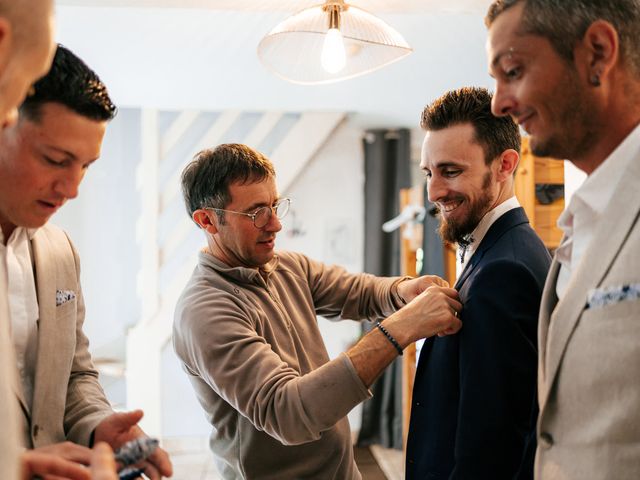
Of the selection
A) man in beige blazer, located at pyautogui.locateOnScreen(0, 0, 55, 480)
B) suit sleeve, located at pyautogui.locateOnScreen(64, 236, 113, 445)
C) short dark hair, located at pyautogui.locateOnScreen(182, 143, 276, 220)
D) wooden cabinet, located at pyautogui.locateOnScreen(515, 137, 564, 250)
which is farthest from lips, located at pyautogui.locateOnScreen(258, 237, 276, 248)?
wooden cabinet, located at pyautogui.locateOnScreen(515, 137, 564, 250)

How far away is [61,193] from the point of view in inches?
52.1

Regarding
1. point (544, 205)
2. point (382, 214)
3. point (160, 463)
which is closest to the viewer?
point (160, 463)

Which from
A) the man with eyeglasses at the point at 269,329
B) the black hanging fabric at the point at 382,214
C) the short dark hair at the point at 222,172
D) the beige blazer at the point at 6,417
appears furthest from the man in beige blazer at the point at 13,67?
the black hanging fabric at the point at 382,214

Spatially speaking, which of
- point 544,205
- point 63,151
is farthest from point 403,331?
point 544,205

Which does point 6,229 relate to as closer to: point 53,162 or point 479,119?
point 53,162

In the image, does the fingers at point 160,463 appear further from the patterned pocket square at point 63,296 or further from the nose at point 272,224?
the nose at point 272,224

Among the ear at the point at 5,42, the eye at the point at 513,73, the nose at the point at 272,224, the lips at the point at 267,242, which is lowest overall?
the lips at the point at 267,242

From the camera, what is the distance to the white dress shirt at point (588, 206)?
1.07 metres

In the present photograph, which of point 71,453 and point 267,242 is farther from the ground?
point 267,242

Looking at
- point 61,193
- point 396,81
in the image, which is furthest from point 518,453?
point 396,81

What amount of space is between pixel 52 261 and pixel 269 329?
0.63m

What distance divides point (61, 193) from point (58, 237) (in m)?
0.25

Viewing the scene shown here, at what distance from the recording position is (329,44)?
2.01 m

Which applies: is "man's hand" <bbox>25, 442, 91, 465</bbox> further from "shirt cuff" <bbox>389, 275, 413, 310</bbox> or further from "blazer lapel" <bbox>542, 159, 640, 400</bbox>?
"shirt cuff" <bbox>389, 275, 413, 310</bbox>
